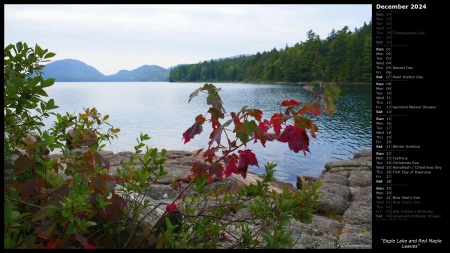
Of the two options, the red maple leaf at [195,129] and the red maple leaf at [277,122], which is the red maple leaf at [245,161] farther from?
the red maple leaf at [195,129]

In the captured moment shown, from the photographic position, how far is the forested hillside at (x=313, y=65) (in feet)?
283

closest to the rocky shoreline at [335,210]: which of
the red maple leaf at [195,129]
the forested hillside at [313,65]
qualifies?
the red maple leaf at [195,129]

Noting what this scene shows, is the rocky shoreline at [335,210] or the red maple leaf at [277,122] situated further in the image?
the rocky shoreline at [335,210]

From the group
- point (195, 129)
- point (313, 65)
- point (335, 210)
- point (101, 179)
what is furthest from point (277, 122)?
point (313, 65)

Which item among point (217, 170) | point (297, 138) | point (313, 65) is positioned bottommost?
point (217, 170)

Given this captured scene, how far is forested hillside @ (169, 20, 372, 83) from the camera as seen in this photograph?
283ft

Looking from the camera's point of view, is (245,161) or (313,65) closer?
(245,161)

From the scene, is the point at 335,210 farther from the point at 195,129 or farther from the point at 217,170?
the point at 195,129

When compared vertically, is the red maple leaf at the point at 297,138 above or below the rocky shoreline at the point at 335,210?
above

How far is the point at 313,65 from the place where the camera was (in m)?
96.3

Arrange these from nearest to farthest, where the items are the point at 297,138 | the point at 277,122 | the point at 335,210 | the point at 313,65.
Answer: the point at 297,138 → the point at 277,122 → the point at 335,210 → the point at 313,65
